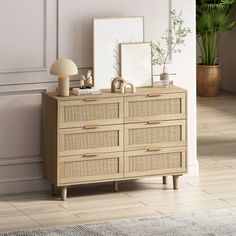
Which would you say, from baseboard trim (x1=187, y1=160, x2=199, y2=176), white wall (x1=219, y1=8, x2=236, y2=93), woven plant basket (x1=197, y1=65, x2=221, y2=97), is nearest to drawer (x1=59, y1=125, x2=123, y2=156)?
baseboard trim (x1=187, y1=160, x2=199, y2=176)

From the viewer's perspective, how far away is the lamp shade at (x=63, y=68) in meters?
6.59

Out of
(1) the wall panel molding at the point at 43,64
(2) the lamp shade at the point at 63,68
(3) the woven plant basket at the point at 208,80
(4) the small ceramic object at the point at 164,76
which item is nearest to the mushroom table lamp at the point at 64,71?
(2) the lamp shade at the point at 63,68

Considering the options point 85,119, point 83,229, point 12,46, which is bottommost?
point 83,229

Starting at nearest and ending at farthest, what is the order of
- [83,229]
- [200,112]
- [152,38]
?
[83,229]
[152,38]
[200,112]

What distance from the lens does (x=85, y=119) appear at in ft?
21.8

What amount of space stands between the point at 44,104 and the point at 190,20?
131 cm

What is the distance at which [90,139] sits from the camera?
669cm

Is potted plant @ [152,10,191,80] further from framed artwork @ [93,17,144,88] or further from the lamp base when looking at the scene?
the lamp base

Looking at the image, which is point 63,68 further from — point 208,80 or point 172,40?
point 208,80

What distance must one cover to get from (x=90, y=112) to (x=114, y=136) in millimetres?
253

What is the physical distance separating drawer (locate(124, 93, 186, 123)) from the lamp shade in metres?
0.43

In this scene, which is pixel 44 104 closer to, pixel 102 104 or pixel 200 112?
pixel 102 104

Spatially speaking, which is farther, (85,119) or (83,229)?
(85,119)

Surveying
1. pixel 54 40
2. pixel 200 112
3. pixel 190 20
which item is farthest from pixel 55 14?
pixel 200 112
